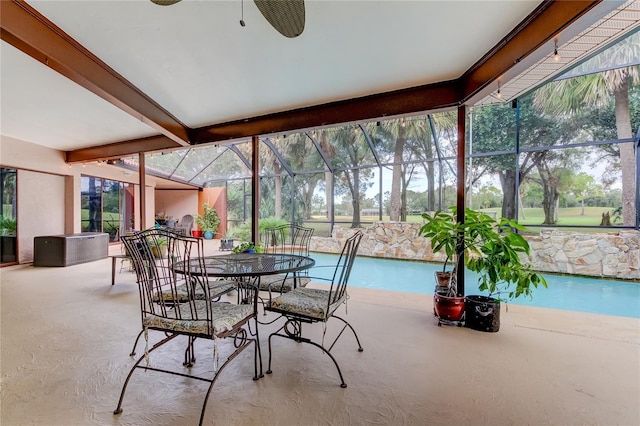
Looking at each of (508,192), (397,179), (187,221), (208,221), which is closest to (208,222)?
(208,221)

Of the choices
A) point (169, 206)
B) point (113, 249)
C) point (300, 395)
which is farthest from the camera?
point (169, 206)

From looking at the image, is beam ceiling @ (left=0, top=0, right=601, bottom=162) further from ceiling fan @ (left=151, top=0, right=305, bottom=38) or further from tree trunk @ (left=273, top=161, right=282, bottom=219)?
tree trunk @ (left=273, top=161, right=282, bottom=219)

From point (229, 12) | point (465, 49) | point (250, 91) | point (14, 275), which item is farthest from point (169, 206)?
point (465, 49)

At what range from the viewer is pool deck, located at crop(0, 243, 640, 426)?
1.61m

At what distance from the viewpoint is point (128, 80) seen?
3164 millimetres

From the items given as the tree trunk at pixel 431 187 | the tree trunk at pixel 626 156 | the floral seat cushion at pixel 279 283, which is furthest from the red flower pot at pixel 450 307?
the tree trunk at pixel 626 156

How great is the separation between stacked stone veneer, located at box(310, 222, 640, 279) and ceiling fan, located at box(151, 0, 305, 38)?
3.57 meters

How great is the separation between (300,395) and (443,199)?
257 inches

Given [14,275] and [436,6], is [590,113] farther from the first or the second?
[14,275]

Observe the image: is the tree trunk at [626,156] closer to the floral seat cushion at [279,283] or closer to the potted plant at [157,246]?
the floral seat cushion at [279,283]

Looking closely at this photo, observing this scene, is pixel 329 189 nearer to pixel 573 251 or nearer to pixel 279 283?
pixel 573 251

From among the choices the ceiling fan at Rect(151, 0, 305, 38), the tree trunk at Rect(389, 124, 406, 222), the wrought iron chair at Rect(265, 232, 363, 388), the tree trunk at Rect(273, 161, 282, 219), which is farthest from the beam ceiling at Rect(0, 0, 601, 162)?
the tree trunk at Rect(273, 161, 282, 219)

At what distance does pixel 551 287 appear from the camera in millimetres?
5152

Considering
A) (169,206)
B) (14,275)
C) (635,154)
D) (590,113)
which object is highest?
(590,113)
